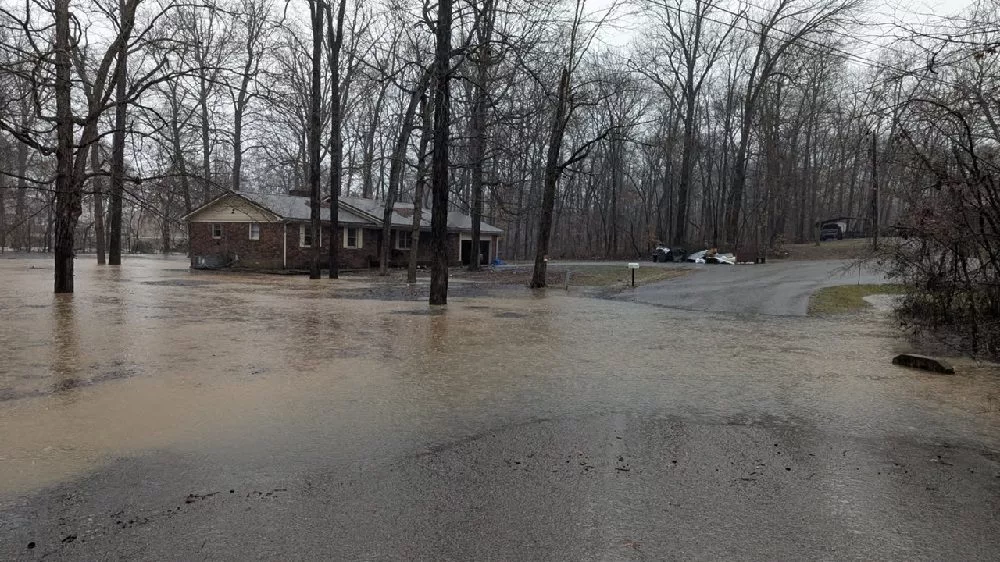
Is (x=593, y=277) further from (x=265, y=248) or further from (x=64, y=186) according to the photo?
(x=64, y=186)

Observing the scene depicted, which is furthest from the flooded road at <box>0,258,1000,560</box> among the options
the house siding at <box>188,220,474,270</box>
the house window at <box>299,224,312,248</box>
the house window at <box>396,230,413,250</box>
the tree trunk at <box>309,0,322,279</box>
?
the house window at <box>396,230,413,250</box>

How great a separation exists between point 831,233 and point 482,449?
5191cm

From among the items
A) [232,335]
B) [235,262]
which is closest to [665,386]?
[232,335]

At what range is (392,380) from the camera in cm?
777

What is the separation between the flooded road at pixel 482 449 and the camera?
361cm

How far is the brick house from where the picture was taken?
3134 cm

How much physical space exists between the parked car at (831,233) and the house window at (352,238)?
3573 centimetres

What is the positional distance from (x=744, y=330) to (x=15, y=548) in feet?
39.3

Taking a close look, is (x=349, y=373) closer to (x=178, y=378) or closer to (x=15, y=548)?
(x=178, y=378)

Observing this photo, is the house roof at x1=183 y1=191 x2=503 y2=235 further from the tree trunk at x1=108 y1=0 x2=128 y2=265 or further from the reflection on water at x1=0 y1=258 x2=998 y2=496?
the reflection on water at x1=0 y1=258 x2=998 y2=496

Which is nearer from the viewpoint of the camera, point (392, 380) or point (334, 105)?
point (392, 380)

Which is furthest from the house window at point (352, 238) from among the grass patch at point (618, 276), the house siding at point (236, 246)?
the grass patch at point (618, 276)

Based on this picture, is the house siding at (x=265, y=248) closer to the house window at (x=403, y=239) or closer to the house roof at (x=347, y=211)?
the house roof at (x=347, y=211)

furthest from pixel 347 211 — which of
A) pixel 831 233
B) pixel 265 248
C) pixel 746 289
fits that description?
pixel 831 233
